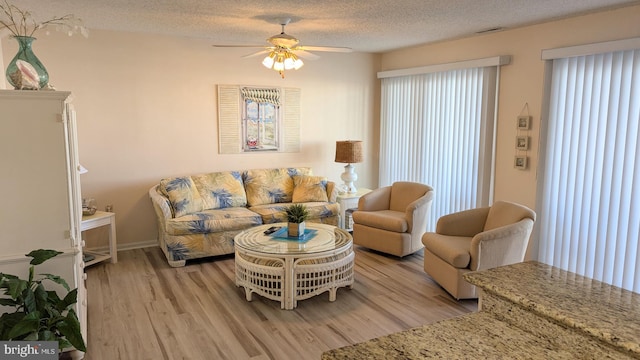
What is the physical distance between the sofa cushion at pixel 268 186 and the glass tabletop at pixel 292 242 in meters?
1.14

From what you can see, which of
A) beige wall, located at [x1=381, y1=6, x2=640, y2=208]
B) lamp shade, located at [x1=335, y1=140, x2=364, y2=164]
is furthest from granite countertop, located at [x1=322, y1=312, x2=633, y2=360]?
lamp shade, located at [x1=335, y1=140, x2=364, y2=164]

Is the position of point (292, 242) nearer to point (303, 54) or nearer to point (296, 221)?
point (296, 221)

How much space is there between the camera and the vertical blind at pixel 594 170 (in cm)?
367

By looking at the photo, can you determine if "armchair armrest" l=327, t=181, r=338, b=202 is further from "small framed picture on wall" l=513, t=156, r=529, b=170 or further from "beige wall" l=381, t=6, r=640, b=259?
"small framed picture on wall" l=513, t=156, r=529, b=170

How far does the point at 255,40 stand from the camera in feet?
17.7

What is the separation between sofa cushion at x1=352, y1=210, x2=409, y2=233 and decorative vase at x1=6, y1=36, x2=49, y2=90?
344 centimetres

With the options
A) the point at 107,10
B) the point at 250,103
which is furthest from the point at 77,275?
the point at 250,103

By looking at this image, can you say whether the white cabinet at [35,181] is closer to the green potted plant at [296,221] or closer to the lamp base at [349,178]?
the green potted plant at [296,221]

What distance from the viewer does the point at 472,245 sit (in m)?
3.74

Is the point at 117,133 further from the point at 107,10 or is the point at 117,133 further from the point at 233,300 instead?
the point at 233,300

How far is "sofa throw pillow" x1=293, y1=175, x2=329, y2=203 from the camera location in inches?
220

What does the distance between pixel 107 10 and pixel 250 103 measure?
7.03 feet

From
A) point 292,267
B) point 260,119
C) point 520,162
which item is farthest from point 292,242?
point 520,162

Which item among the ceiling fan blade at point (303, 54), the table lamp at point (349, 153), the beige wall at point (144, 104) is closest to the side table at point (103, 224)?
the beige wall at point (144, 104)
